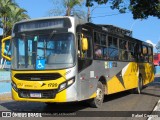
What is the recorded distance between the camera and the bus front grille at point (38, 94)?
35.9ft

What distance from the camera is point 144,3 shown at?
18.5 metres

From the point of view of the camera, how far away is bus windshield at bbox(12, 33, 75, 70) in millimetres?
11008

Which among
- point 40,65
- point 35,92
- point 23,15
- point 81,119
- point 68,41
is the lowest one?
point 81,119

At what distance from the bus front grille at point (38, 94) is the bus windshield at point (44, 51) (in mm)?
735

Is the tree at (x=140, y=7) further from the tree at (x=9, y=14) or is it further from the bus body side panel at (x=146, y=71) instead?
the tree at (x=9, y=14)

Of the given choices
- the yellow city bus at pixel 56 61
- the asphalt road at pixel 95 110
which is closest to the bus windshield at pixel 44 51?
the yellow city bus at pixel 56 61

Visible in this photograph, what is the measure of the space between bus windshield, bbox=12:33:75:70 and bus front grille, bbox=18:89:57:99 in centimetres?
73

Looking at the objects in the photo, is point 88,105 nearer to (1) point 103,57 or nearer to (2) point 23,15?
(1) point 103,57

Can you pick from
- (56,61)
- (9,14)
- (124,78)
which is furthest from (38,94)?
(9,14)

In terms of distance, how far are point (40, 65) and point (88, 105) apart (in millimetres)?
3260

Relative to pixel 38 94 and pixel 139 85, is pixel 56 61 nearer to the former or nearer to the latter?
pixel 38 94

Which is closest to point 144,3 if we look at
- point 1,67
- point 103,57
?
point 103,57

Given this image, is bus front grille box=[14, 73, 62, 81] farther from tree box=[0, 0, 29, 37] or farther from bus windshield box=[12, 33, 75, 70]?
tree box=[0, 0, 29, 37]

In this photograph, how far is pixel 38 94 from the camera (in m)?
11.1
